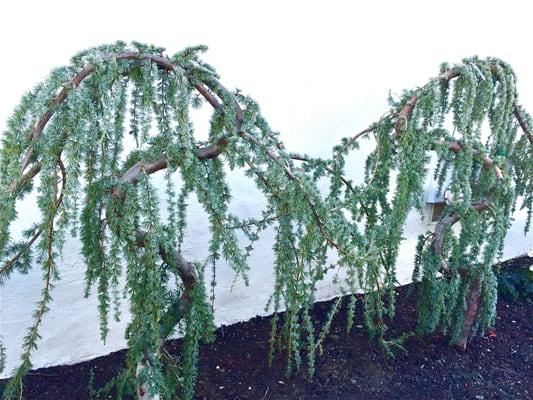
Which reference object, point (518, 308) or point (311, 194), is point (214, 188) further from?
point (518, 308)

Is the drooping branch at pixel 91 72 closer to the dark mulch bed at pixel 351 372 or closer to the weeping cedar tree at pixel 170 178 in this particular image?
the weeping cedar tree at pixel 170 178

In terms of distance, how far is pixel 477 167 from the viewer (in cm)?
252

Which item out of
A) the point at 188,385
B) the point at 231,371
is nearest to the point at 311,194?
the point at 188,385

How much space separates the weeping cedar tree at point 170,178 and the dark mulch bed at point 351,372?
378 mm

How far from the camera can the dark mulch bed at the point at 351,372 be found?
2.37m

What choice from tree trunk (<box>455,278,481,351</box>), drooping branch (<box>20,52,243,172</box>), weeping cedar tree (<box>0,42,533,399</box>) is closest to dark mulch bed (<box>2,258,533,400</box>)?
tree trunk (<box>455,278,481,351</box>)

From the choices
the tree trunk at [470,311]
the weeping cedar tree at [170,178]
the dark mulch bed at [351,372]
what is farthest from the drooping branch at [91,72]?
the tree trunk at [470,311]

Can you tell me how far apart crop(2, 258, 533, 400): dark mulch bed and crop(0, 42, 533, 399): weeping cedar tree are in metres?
0.38

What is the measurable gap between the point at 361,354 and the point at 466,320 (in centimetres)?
57

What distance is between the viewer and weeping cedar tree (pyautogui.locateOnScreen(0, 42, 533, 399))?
152cm

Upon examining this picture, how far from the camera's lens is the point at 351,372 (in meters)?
2.50

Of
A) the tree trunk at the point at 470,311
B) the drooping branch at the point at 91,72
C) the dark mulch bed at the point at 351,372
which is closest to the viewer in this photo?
the drooping branch at the point at 91,72

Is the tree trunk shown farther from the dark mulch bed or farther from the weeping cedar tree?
the weeping cedar tree

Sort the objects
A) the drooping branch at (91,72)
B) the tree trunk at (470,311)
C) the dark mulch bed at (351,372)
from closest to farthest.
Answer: the drooping branch at (91,72) < the dark mulch bed at (351,372) < the tree trunk at (470,311)
